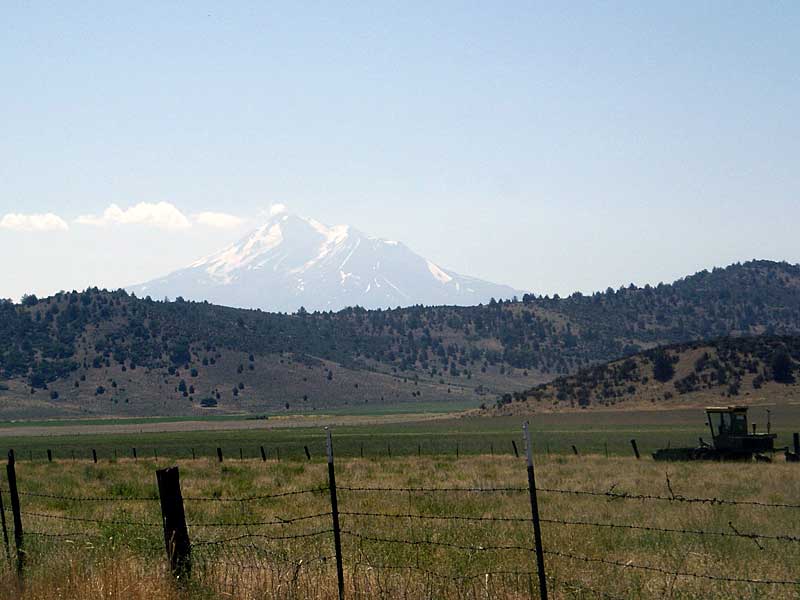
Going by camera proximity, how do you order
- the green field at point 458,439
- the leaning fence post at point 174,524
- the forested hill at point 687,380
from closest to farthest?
the leaning fence post at point 174,524 → the green field at point 458,439 → the forested hill at point 687,380

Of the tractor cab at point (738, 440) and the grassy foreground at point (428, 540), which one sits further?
the tractor cab at point (738, 440)

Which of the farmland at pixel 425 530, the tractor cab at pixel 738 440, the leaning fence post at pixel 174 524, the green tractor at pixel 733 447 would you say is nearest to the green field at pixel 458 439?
the green tractor at pixel 733 447

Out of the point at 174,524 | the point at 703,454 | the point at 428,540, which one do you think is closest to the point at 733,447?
the point at 703,454

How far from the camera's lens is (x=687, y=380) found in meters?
104

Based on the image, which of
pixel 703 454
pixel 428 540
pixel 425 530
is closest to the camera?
pixel 428 540

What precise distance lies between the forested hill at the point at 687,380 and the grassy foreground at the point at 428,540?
66.7m

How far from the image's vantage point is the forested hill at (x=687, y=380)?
9781cm

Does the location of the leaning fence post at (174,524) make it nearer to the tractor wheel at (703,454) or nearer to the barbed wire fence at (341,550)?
the barbed wire fence at (341,550)

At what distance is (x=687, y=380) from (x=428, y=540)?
92.0 metres

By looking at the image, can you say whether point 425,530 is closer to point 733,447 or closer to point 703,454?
point 703,454

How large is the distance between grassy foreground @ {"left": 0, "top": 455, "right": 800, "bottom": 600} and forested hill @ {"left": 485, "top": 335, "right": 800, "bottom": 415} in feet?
219

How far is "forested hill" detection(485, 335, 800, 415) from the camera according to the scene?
9781 cm

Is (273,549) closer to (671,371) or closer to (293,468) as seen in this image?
(293,468)

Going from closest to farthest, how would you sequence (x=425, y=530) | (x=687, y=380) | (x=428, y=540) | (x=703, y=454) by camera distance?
(x=428, y=540) < (x=425, y=530) < (x=703, y=454) < (x=687, y=380)
